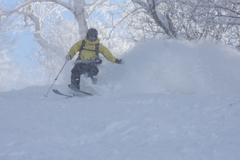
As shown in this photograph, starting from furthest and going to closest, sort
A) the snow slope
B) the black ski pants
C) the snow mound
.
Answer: the black ski pants
the snow mound
the snow slope

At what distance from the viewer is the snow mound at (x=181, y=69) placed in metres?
5.17

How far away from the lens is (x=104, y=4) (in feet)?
38.4

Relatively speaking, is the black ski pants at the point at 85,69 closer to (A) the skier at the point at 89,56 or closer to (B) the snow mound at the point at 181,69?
(A) the skier at the point at 89,56

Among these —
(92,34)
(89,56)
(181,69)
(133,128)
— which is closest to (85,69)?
(89,56)

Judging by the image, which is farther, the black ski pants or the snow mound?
the black ski pants

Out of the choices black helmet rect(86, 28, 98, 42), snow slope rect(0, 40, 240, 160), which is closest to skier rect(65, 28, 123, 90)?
black helmet rect(86, 28, 98, 42)

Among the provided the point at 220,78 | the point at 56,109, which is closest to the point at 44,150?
the point at 56,109

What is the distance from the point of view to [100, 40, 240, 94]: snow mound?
17.0ft

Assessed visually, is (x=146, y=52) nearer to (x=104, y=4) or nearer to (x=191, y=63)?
(x=191, y=63)

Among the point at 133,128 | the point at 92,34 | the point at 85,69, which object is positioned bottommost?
the point at 85,69

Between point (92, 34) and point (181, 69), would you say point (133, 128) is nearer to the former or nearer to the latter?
point (181, 69)

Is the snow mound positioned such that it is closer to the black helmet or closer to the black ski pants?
the black ski pants

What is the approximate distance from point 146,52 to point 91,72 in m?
1.44

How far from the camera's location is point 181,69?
540 centimetres
